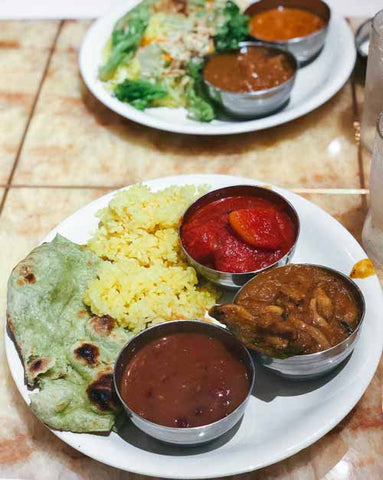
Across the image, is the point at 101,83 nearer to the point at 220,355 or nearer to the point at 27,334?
the point at 27,334

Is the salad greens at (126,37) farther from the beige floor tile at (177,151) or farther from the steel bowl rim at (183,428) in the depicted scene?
the steel bowl rim at (183,428)

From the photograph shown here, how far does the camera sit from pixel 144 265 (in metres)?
2.69

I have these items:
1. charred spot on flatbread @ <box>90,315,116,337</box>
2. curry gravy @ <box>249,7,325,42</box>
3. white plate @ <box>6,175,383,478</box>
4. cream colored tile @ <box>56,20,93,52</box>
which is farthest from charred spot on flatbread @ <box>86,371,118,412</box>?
cream colored tile @ <box>56,20,93,52</box>

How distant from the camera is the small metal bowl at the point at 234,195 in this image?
2510 mm

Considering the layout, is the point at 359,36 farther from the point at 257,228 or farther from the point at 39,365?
the point at 39,365

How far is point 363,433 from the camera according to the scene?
2.31 metres

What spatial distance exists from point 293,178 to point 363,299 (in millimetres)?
1190

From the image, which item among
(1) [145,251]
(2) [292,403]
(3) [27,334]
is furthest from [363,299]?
(3) [27,334]

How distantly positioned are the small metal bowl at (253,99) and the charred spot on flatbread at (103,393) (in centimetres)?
172

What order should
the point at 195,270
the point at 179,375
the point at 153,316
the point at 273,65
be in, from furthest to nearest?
the point at 273,65 → the point at 195,270 → the point at 153,316 → the point at 179,375

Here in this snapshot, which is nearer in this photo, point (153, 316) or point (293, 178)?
point (153, 316)

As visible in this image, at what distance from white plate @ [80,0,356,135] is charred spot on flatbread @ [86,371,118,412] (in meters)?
1.54

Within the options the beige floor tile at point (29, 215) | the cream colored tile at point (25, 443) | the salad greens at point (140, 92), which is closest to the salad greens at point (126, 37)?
the salad greens at point (140, 92)

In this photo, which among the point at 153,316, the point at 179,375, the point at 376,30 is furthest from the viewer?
the point at 376,30
